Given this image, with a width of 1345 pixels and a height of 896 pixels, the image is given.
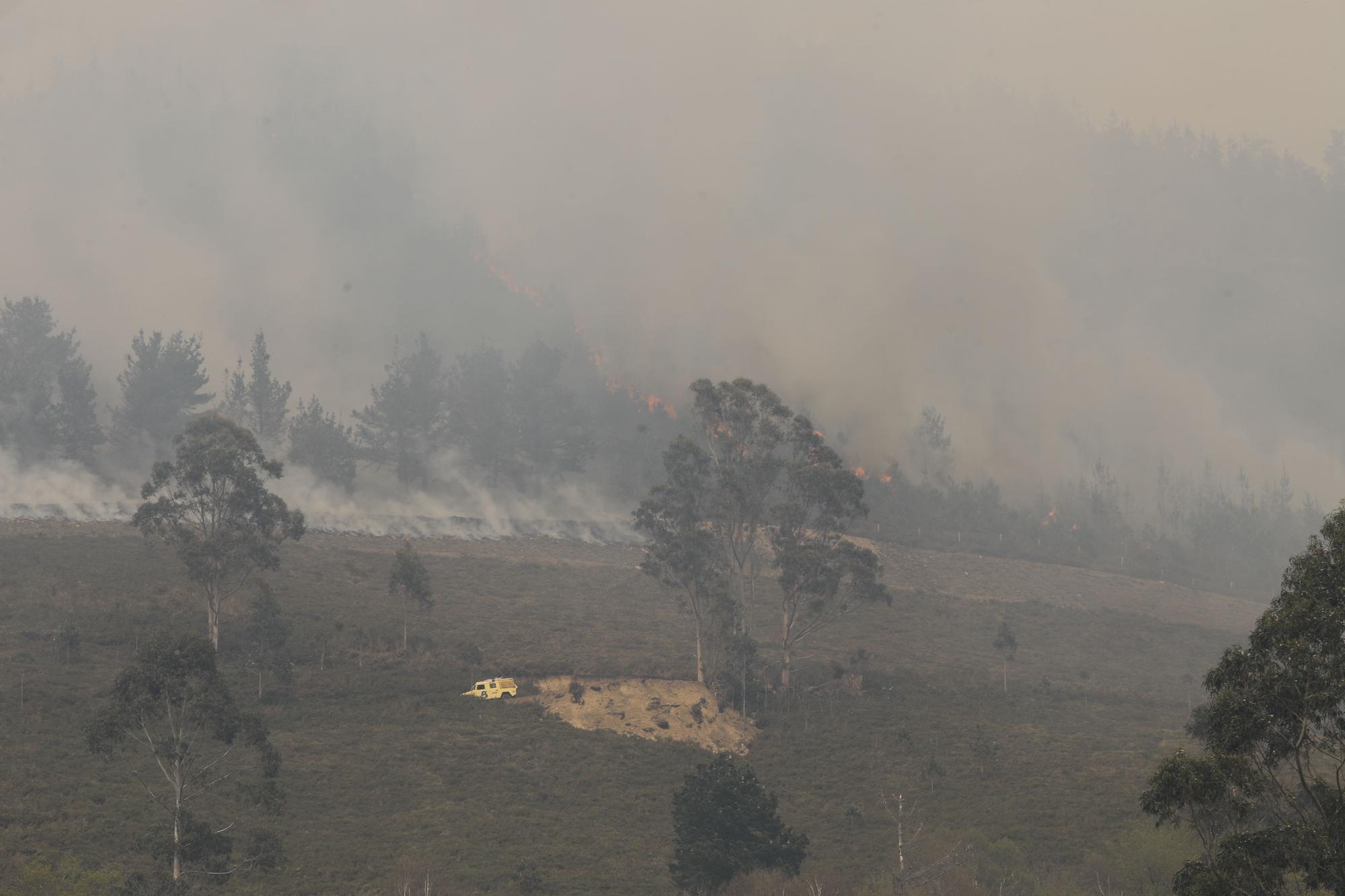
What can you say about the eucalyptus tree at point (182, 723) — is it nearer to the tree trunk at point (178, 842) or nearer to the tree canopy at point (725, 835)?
the tree trunk at point (178, 842)

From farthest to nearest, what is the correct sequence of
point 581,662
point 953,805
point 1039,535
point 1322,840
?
point 1039,535, point 581,662, point 953,805, point 1322,840

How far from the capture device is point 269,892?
40031mm

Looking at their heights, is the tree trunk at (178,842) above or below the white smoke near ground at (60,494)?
below

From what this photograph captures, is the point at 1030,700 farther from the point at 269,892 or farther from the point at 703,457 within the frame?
the point at 269,892

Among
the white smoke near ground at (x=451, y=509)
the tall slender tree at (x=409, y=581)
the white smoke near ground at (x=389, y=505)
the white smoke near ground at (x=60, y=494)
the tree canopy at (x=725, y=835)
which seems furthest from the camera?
the white smoke near ground at (x=451, y=509)

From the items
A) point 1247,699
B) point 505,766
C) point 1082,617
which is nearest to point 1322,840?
point 1247,699

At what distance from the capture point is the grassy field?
150ft

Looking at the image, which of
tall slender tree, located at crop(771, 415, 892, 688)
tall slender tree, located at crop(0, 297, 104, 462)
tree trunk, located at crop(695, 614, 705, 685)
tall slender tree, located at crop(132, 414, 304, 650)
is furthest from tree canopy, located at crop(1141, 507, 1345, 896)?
tall slender tree, located at crop(0, 297, 104, 462)

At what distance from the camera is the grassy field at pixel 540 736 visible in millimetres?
45656

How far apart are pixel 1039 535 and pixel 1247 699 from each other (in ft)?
515

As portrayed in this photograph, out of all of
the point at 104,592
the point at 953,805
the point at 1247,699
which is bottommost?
the point at 953,805

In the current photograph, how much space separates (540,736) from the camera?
6544 centimetres

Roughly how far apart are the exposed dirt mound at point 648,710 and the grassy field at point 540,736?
174 cm

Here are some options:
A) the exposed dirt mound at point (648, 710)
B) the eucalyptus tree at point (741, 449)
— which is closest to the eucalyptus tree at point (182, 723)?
the exposed dirt mound at point (648, 710)
